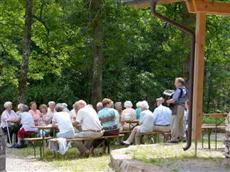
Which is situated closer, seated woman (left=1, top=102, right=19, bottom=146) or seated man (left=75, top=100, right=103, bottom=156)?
seated man (left=75, top=100, right=103, bottom=156)

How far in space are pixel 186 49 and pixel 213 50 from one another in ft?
14.6

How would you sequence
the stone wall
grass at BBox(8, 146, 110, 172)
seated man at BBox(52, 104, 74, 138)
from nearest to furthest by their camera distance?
the stone wall, grass at BBox(8, 146, 110, 172), seated man at BBox(52, 104, 74, 138)

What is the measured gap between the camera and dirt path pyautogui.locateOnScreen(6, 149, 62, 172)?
11090 mm

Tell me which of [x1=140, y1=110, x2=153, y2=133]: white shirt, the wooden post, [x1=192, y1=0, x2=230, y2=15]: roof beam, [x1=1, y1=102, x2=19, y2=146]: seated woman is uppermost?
[x1=192, y1=0, x2=230, y2=15]: roof beam

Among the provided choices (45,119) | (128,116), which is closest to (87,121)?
(128,116)

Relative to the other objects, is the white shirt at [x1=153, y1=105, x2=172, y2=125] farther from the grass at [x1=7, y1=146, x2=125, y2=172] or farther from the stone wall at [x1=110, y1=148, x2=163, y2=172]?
the stone wall at [x1=110, y1=148, x2=163, y2=172]

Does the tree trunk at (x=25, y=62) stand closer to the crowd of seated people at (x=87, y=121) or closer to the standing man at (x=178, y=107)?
the crowd of seated people at (x=87, y=121)

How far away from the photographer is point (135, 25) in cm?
2361

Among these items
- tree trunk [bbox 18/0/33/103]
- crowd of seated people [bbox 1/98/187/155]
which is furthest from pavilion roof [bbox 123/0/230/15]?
tree trunk [bbox 18/0/33/103]

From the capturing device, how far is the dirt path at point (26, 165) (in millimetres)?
11090

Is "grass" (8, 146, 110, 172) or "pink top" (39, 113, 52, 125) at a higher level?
"pink top" (39, 113, 52, 125)

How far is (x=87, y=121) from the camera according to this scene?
13.1 m

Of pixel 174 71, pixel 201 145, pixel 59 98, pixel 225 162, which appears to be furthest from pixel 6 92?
pixel 225 162

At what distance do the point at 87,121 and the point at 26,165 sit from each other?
2000 millimetres
